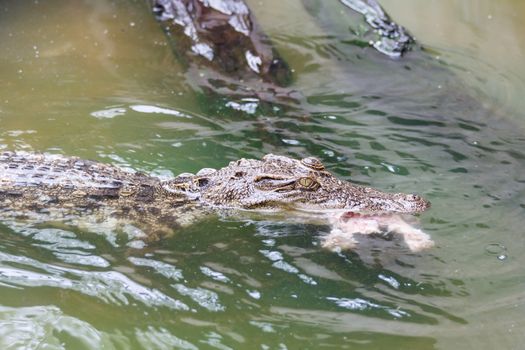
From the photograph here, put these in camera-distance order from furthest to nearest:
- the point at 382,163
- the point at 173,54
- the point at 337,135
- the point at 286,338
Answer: the point at 173,54, the point at 337,135, the point at 382,163, the point at 286,338

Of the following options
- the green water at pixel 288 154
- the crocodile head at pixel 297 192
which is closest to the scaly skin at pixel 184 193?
the crocodile head at pixel 297 192

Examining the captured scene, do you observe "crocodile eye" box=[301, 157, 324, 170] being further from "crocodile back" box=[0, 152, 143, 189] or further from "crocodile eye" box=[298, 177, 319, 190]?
"crocodile back" box=[0, 152, 143, 189]

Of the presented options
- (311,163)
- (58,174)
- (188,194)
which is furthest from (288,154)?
(58,174)

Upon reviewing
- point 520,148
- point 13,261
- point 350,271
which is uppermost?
point 520,148

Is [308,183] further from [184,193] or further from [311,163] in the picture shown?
[184,193]

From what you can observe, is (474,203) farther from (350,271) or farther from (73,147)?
(73,147)

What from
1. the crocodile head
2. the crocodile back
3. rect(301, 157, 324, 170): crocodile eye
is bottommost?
the crocodile back

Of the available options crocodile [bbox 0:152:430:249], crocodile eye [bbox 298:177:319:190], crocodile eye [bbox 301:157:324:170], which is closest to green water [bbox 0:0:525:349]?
crocodile [bbox 0:152:430:249]

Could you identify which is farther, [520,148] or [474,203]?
[520,148]

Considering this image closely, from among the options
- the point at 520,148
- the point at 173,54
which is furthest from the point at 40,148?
the point at 520,148
